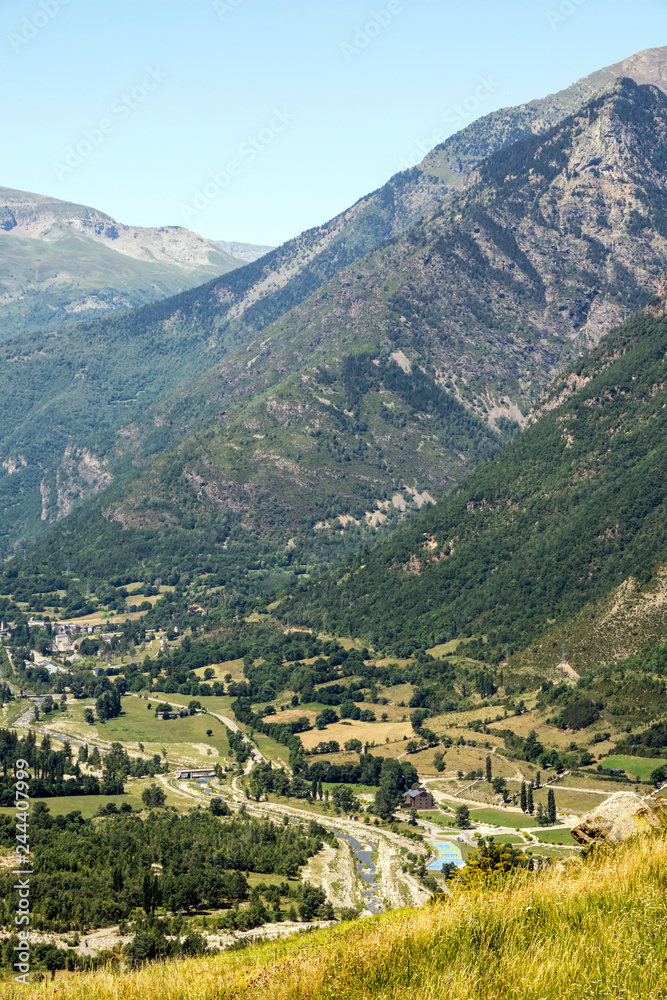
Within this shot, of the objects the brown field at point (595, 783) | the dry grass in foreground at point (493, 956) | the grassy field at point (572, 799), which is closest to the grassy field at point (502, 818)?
the grassy field at point (572, 799)

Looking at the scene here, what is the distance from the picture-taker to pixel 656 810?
39.3 metres

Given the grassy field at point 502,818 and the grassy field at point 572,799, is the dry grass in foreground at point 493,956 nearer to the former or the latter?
the grassy field at point 502,818

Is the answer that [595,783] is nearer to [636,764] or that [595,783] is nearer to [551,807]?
[636,764]

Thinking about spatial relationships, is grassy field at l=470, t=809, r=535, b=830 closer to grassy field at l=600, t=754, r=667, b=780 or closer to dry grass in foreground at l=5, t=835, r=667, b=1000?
grassy field at l=600, t=754, r=667, b=780

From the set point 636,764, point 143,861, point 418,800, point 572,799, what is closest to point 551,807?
point 572,799

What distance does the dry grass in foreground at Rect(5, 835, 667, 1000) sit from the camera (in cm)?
2295

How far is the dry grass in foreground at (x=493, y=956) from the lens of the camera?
23.0 m

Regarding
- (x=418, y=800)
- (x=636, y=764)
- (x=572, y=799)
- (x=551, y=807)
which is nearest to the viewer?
(x=551, y=807)

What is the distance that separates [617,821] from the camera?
38.0m

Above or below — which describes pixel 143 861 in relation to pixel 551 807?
above

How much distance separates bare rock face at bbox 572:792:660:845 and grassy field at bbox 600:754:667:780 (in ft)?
431

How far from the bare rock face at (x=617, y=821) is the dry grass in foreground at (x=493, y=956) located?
812cm

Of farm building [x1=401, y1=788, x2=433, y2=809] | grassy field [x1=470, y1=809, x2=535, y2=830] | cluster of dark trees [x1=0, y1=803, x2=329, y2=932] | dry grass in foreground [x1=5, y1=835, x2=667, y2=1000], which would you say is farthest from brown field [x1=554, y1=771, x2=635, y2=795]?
dry grass in foreground [x1=5, y1=835, x2=667, y2=1000]

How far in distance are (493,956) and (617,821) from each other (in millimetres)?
15242
